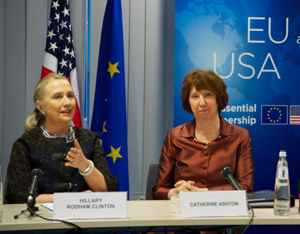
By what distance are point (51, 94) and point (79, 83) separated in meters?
1.71

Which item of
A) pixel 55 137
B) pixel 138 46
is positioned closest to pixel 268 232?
pixel 138 46

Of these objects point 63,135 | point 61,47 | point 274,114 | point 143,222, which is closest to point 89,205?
point 143,222

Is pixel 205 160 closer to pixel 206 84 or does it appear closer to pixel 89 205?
pixel 206 84

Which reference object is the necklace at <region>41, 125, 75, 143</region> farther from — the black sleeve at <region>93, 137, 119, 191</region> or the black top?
the black sleeve at <region>93, 137, 119, 191</region>

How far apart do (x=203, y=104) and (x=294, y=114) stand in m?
1.82

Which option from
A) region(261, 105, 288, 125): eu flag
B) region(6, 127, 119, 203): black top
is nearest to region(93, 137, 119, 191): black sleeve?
region(6, 127, 119, 203): black top

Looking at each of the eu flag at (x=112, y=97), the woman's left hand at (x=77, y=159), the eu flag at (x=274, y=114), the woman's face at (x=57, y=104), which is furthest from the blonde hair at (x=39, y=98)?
the eu flag at (x=274, y=114)

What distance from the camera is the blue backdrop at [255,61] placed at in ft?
15.1

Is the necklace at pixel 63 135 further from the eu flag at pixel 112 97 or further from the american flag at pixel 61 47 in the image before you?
the american flag at pixel 61 47

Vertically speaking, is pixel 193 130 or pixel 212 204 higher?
pixel 193 130

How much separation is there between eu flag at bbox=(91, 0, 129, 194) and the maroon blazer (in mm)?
1175

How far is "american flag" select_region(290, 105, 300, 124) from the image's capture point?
4684 mm

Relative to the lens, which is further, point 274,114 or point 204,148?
point 274,114

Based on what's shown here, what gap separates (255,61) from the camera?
4.66m
